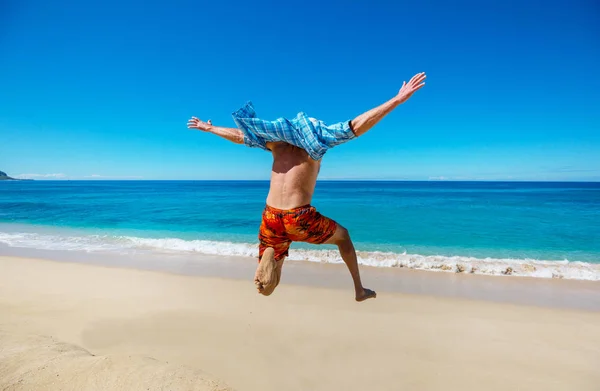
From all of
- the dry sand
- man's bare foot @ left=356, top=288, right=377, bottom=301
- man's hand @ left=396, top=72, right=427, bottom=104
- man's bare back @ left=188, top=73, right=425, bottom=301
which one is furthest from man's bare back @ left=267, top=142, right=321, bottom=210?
the dry sand

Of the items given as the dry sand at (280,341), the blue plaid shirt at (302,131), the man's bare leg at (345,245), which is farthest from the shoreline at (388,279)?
the blue plaid shirt at (302,131)

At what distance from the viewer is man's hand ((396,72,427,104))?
192cm

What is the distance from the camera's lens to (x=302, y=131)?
217 centimetres

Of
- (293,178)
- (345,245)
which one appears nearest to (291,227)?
(293,178)

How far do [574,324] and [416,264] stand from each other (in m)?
3.62

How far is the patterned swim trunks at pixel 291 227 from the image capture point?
2.27 meters

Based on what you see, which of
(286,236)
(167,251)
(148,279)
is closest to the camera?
(286,236)

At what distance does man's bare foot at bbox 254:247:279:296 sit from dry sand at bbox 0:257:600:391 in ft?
4.20

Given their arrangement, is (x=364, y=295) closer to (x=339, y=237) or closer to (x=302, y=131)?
(x=339, y=237)

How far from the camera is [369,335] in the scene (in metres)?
3.89

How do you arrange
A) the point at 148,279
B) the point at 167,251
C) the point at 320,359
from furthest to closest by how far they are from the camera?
the point at 167,251 < the point at 148,279 < the point at 320,359

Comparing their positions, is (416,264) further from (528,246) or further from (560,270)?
(528,246)

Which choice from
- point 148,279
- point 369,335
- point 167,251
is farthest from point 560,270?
point 167,251

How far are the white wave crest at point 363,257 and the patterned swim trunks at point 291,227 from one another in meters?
5.67
